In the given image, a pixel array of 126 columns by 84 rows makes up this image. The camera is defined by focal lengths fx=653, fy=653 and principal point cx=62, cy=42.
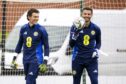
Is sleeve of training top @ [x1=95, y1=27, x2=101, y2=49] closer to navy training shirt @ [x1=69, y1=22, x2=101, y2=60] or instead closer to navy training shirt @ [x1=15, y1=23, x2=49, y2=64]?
navy training shirt @ [x1=69, y1=22, x2=101, y2=60]

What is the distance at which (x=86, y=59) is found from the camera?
13297 mm

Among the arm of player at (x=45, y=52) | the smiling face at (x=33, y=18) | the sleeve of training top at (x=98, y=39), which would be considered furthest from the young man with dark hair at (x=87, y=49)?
the smiling face at (x=33, y=18)

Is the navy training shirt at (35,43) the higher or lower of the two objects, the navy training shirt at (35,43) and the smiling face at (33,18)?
the lower

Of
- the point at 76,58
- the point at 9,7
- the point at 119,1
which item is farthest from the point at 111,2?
the point at 76,58

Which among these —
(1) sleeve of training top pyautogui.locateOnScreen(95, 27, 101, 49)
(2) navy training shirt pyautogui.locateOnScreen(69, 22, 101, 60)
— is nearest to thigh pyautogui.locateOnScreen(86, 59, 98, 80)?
(2) navy training shirt pyautogui.locateOnScreen(69, 22, 101, 60)

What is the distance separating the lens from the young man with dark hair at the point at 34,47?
1282cm

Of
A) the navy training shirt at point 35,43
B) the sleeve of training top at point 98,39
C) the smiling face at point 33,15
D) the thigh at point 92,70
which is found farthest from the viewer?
the sleeve of training top at point 98,39

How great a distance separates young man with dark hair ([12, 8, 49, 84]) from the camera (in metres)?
12.8

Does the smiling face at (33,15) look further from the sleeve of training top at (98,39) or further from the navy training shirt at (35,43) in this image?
the sleeve of training top at (98,39)

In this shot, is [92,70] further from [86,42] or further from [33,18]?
[33,18]

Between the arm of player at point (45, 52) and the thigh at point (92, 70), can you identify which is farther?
the thigh at point (92, 70)

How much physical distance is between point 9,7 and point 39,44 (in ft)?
11.5

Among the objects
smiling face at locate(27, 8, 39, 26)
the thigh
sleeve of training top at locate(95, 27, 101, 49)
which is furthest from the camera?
sleeve of training top at locate(95, 27, 101, 49)

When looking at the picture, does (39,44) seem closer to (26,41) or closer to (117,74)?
(26,41)
